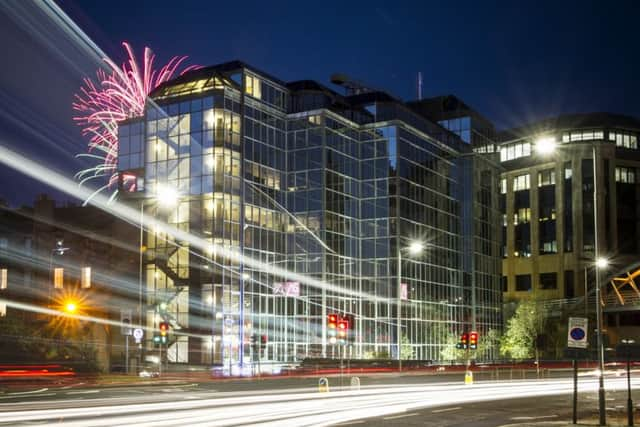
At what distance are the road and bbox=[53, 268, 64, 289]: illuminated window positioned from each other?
3577 cm

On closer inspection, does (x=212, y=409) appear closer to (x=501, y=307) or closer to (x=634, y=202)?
(x=501, y=307)

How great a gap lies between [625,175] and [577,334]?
99.2 m

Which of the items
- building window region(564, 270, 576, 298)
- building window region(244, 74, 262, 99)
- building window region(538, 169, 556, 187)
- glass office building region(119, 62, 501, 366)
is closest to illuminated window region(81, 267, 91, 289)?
glass office building region(119, 62, 501, 366)

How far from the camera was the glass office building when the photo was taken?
6119 cm

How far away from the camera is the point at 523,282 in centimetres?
11756

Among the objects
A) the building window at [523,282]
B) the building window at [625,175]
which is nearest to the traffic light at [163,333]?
the building window at [523,282]

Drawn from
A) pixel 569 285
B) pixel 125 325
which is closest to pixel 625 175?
pixel 569 285

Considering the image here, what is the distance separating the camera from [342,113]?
71562mm

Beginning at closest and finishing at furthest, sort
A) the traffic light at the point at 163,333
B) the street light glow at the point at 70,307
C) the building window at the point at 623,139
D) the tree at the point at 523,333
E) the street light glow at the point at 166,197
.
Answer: the traffic light at the point at 163,333 < the street light glow at the point at 70,307 < the street light glow at the point at 166,197 < the tree at the point at 523,333 < the building window at the point at 623,139

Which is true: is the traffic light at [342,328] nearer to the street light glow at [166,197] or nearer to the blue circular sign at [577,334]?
the blue circular sign at [577,334]

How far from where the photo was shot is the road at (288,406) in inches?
920

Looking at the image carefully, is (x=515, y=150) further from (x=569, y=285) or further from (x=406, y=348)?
(x=406, y=348)

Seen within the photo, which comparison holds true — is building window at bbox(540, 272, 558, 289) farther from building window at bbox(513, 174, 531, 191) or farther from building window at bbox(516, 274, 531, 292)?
building window at bbox(513, 174, 531, 191)

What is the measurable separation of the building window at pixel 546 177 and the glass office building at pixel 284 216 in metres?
42.1
